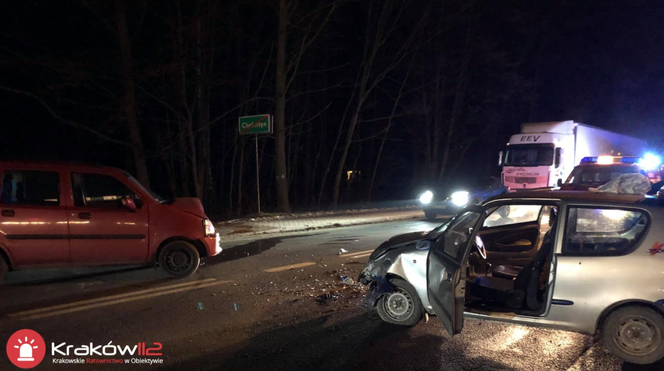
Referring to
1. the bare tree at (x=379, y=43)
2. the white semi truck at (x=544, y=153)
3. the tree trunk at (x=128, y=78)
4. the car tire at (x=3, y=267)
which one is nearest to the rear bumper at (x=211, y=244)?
the car tire at (x=3, y=267)

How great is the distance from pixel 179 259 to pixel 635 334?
248 inches

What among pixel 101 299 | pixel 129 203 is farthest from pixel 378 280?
pixel 129 203

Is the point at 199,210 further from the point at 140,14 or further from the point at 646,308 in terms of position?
the point at 140,14

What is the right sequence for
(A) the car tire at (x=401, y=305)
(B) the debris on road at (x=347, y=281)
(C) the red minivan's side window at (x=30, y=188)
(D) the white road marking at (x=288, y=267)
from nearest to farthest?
(A) the car tire at (x=401, y=305)
(C) the red minivan's side window at (x=30, y=188)
(B) the debris on road at (x=347, y=281)
(D) the white road marking at (x=288, y=267)

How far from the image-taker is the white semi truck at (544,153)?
18.5m

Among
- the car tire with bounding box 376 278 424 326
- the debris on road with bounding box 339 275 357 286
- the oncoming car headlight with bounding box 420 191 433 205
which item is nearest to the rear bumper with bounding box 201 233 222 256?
the debris on road with bounding box 339 275 357 286

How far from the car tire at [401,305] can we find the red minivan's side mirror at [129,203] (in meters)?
4.25

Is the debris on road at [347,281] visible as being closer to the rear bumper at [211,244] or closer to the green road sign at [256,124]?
the rear bumper at [211,244]

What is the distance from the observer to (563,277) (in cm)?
442

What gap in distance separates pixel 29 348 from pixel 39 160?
10.7ft

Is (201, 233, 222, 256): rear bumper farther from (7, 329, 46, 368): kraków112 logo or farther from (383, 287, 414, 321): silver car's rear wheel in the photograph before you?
(383, 287, 414, 321): silver car's rear wheel

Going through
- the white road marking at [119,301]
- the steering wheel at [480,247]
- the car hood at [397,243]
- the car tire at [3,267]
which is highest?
the car hood at [397,243]

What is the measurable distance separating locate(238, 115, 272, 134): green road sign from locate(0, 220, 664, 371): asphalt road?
7.18m

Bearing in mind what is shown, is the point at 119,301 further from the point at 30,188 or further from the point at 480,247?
the point at 480,247
